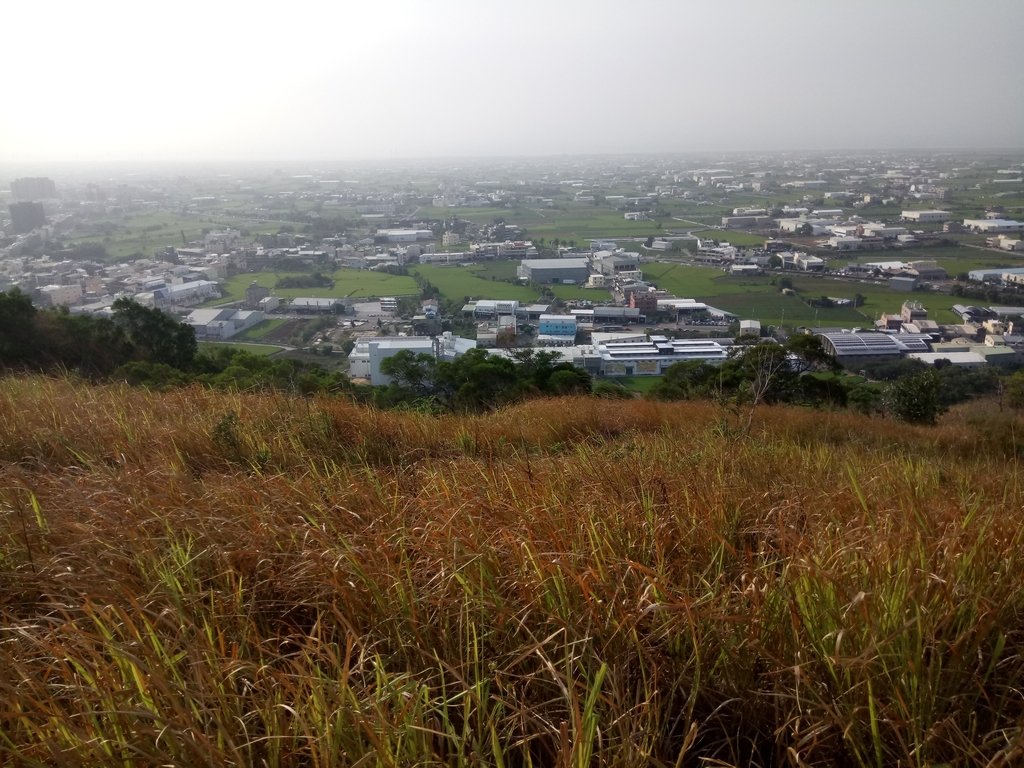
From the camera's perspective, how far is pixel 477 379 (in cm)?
905

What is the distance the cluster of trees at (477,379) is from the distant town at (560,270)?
140cm

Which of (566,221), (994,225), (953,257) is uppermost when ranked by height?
(566,221)

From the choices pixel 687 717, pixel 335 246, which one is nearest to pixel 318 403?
pixel 687 717

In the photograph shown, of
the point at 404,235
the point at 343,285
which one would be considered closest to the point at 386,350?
the point at 343,285

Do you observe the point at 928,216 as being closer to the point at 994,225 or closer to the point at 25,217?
the point at 994,225

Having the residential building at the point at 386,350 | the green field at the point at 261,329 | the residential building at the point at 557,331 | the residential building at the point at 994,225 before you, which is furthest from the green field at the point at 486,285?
the residential building at the point at 994,225

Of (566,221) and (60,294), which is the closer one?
(60,294)

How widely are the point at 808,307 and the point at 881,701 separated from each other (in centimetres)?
2192

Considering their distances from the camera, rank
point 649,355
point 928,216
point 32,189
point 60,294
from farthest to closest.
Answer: point 32,189 < point 928,216 < point 60,294 < point 649,355

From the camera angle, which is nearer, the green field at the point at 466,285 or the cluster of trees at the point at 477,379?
the cluster of trees at the point at 477,379

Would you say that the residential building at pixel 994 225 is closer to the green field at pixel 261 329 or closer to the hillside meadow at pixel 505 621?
the green field at pixel 261 329

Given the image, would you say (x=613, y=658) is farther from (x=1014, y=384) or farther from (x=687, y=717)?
(x=1014, y=384)

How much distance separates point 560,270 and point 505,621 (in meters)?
25.5

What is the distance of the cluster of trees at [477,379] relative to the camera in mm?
8430
